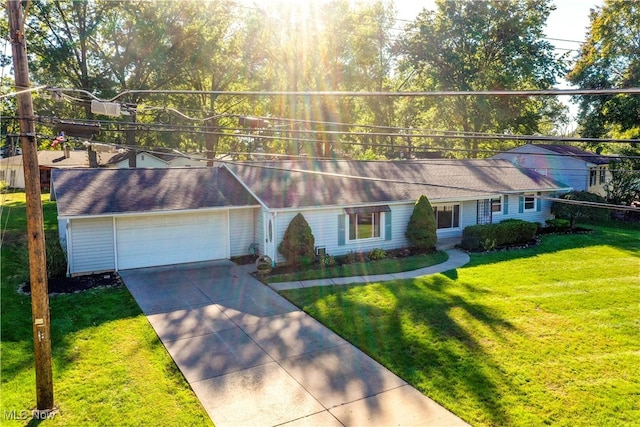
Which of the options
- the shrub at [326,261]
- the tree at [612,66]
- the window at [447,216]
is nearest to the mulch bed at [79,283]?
the shrub at [326,261]

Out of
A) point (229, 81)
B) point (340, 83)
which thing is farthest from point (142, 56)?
point (340, 83)

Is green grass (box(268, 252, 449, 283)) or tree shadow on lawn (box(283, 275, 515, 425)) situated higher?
green grass (box(268, 252, 449, 283))

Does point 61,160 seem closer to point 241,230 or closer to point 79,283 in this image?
point 241,230

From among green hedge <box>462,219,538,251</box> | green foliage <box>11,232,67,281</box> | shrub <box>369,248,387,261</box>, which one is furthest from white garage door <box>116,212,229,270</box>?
green hedge <box>462,219,538,251</box>

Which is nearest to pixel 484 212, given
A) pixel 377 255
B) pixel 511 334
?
pixel 377 255

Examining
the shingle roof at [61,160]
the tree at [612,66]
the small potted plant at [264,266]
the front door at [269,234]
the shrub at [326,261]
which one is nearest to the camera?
the small potted plant at [264,266]

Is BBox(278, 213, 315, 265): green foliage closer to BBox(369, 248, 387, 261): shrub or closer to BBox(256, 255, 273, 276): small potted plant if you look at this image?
BBox(256, 255, 273, 276): small potted plant

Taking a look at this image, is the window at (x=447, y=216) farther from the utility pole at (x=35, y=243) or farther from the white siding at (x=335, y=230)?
the utility pole at (x=35, y=243)
